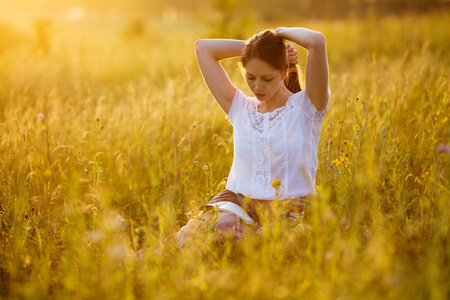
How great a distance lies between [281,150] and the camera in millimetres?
2244

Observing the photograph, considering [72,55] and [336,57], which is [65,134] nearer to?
[72,55]

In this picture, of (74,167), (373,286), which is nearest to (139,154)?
(74,167)

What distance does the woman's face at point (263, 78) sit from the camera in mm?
2186

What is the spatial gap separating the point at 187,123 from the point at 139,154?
70cm

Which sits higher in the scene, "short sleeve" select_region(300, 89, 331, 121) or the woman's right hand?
the woman's right hand

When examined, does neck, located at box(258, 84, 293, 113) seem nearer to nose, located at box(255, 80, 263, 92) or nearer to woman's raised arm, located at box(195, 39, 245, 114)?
nose, located at box(255, 80, 263, 92)

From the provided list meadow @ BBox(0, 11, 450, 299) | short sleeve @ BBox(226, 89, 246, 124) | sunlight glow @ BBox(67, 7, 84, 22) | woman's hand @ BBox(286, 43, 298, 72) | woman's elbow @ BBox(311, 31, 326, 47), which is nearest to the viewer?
meadow @ BBox(0, 11, 450, 299)

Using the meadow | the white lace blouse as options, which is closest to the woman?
the white lace blouse

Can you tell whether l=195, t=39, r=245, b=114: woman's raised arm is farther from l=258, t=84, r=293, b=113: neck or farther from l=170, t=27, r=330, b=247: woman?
l=258, t=84, r=293, b=113: neck

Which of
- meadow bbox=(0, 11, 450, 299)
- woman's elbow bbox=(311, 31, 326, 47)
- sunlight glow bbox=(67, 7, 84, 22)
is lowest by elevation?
meadow bbox=(0, 11, 450, 299)

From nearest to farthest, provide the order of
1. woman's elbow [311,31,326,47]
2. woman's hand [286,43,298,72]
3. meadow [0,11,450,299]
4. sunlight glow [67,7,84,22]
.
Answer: meadow [0,11,450,299]
woman's elbow [311,31,326,47]
woman's hand [286,43,298,72]
sunlight glow [67,7,84,22]

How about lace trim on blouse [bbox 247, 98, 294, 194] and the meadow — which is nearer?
the meadow

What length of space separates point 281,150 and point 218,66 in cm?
71

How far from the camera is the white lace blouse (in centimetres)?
223
